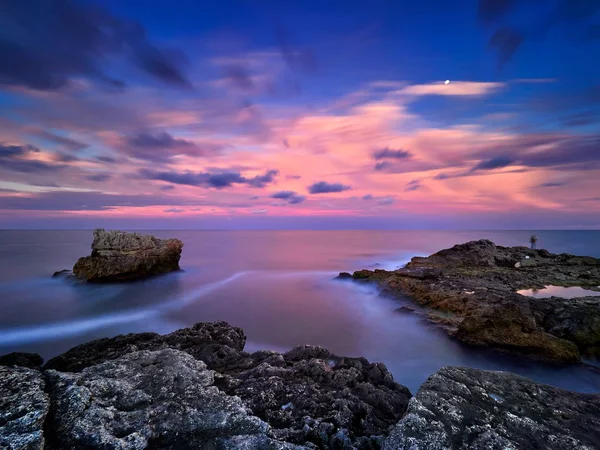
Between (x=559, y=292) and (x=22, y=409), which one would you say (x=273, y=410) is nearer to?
(x=22, y=409)

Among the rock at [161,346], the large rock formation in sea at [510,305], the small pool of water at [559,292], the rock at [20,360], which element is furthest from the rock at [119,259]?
the small pool of water at [559,292]

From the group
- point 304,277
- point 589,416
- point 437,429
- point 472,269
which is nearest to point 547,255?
point 472,269

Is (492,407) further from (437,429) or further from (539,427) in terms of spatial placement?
(437,429)

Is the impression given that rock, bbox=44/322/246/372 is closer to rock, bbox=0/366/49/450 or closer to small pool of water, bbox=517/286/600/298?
rock, bbox=0/366/49/450

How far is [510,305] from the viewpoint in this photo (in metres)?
9.88

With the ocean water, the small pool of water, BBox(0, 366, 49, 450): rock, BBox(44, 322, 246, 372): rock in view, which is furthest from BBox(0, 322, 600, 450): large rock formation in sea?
the small pool of water

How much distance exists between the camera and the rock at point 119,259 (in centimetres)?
1983

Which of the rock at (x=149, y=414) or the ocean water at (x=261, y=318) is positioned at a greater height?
the rock at (x=149, y=414)

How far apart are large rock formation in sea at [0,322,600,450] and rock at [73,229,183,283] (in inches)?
699

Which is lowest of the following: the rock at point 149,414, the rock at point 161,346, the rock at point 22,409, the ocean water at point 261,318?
the ocean water at point 261,318

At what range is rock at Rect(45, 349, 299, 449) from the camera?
3096 mm

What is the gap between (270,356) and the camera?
19.4ft

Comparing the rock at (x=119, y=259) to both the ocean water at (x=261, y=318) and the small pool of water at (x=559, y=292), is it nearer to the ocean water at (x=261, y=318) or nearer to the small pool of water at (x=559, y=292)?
the ocean water at (x=261, y=318)

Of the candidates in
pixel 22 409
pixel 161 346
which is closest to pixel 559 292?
pixel 161 346
